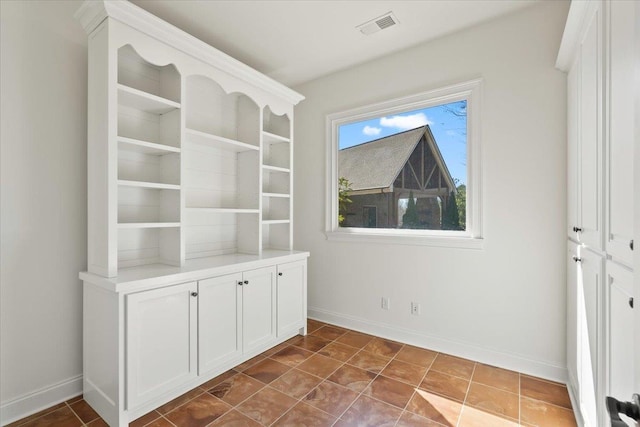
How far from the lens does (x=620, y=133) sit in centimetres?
104

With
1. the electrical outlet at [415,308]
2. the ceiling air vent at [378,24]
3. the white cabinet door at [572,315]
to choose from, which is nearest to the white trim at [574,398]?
the white cabinet door at [572,315]

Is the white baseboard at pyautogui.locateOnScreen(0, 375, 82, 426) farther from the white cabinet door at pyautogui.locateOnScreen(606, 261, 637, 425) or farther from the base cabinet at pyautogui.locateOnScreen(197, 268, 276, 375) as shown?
A: the white cabinet door at pyautogui.locateOnScreen(606, 261, 637, 425)

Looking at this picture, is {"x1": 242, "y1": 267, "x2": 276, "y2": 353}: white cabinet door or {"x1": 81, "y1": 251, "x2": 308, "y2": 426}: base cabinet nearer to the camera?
{"x1": 81, "y1": 251, "x2": 308, "y2": 426}: base cabinet

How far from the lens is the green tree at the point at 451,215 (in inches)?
110

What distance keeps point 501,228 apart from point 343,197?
1611 mm

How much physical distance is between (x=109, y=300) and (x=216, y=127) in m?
1.77

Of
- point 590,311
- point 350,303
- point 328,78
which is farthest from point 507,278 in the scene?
point 328,78

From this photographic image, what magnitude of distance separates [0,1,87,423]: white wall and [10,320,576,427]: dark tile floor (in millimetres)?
291

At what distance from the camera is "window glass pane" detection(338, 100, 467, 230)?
9.21 ft

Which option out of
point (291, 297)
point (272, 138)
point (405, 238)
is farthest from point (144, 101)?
point (405, 238)

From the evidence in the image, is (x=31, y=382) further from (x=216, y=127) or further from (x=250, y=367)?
(x=216, y=127)

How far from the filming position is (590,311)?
4.89ft

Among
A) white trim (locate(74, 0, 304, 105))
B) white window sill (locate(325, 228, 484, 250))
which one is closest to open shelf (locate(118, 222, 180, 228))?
white trim (locate(74, 0, 304, 105))

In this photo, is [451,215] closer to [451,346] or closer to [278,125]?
[451,346]
